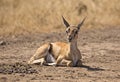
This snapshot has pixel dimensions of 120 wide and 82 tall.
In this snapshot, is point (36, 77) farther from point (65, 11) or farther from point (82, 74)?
point (65, 11)

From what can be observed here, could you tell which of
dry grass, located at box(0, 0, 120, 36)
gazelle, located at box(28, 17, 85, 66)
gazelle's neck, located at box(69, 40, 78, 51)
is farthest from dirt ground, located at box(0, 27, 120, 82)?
dry grass, located at box(0, 0, 120, 36)

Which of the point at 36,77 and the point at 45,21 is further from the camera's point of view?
the point at 45,21

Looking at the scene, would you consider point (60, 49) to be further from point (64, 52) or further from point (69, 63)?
point (69, 63)

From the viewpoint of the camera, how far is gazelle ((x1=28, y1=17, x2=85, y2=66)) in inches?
541

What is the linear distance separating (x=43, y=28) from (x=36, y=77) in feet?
38.4

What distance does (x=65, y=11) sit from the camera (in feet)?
86.8

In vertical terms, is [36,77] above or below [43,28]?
below

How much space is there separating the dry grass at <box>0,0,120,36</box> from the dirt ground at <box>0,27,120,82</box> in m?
1.63

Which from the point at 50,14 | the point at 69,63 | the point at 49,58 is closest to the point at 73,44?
the point at 69,63

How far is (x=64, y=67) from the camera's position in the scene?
14.0 m

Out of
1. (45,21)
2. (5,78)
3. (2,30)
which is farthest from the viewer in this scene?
(45,21)

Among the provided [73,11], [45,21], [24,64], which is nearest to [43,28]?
[45,21]

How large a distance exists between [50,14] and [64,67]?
40.5 ft

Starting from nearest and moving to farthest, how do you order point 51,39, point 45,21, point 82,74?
point 82,74 < point 51,39 < point 45,21
